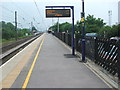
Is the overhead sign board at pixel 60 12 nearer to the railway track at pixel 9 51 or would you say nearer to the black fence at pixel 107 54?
the railway track at pixel 9 51

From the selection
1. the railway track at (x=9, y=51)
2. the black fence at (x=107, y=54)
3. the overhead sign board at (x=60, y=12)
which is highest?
the overhead sign board at (x=60, y=12)

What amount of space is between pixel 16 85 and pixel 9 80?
89cm

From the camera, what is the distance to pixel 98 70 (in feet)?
32.9

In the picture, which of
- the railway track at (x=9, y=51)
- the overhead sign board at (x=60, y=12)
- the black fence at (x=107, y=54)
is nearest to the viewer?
the black fence at (x=107, y=54)

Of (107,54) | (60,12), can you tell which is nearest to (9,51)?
(60,12)

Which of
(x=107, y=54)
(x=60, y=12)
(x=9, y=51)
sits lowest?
(x=9, y=51)

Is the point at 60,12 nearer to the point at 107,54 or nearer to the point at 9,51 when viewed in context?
the point at 9,51

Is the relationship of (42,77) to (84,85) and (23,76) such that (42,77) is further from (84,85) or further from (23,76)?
(84,85)

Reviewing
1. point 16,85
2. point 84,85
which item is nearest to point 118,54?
point 84,85

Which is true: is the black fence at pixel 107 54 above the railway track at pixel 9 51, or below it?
above

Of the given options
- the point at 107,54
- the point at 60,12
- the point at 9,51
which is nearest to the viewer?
the point at 107,54

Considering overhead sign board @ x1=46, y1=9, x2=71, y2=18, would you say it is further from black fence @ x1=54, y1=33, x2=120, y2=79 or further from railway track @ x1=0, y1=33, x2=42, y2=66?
black fence @ x1=54, y1=33, x2=120, y2=79

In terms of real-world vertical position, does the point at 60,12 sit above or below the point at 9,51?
above

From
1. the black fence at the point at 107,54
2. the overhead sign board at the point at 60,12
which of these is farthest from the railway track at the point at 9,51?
the black fence at the point at 107,54
